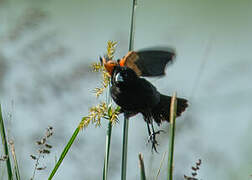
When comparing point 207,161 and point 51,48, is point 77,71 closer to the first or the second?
point 51,48

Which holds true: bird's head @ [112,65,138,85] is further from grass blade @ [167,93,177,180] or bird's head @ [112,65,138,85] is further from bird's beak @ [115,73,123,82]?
grass blade @ [167,93,177,180]

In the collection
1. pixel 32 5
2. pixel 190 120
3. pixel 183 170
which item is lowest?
pixel 183 170

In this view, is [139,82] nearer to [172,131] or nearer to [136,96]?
[136,96]

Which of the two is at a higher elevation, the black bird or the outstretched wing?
the outstretched wing

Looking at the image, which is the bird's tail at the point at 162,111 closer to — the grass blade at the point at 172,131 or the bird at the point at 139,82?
the bird at the point at 139,82

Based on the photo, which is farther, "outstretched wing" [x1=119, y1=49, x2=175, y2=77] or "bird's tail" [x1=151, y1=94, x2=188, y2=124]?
"bird's tail" [x1=151, y1=94, x2=188, y2=124]

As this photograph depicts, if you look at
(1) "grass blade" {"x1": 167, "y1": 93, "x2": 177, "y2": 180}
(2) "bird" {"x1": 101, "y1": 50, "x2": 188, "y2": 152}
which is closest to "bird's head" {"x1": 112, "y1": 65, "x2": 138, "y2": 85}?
(2) "bird" {"x1": 101, "y1": 50, "x2": 188, "y2": 152}

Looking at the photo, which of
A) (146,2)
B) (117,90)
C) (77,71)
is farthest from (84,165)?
(117,90)

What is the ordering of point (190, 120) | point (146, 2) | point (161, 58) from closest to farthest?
point (161, 58) < point (190, 120) < point (146, 2)

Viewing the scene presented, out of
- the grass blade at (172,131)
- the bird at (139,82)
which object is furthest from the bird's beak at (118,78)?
the grass blade at (172,131)
